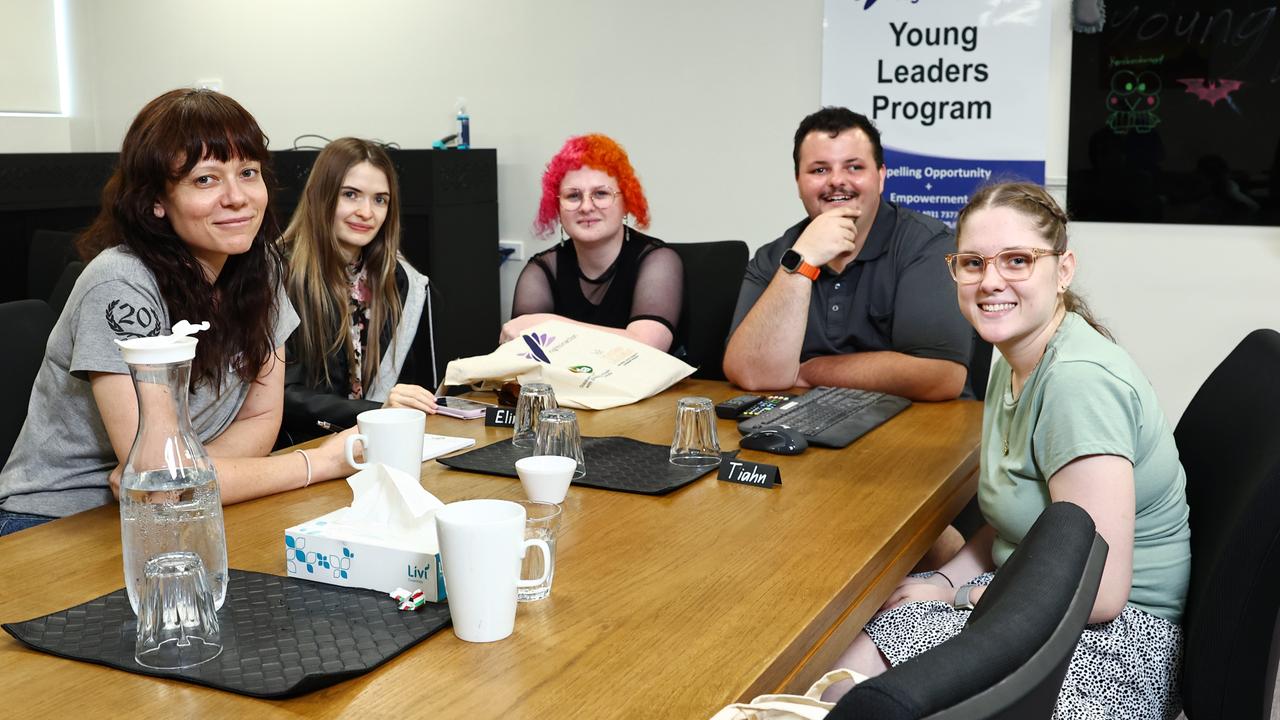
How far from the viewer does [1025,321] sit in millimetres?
1669

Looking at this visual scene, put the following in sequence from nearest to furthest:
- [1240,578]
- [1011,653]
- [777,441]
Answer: [1011,653] → [1240,578] → [777,441]

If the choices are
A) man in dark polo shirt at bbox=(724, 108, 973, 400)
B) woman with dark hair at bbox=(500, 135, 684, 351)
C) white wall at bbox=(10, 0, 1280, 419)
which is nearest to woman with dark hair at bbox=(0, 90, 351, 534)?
man in dark polo shirt at bbox=(724, 108, 973, 400)

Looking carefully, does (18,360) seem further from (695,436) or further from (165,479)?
(695,436)

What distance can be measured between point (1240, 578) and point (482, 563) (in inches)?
37.6

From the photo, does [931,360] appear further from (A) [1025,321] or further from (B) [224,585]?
(B) [224,585]

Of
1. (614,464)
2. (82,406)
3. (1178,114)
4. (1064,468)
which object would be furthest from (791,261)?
(1178,114)

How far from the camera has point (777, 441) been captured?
1.90 meters

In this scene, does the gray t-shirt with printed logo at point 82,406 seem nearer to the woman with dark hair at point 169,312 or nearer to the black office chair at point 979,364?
the woman with dark hair at point 169,312

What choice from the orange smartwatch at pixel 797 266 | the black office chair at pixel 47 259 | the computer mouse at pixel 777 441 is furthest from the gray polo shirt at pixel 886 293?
the black office chair at pixel 47 259

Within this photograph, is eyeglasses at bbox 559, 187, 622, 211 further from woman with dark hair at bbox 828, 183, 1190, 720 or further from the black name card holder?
woman with dark hair at bbox 828, 183, 1190, 720

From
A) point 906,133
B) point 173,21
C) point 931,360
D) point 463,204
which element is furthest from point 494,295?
point 931,360

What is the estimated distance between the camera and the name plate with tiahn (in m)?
1.69

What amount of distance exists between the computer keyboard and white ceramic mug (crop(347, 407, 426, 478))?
27.9 inches

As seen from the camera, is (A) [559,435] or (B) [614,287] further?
(B) [614,287]
